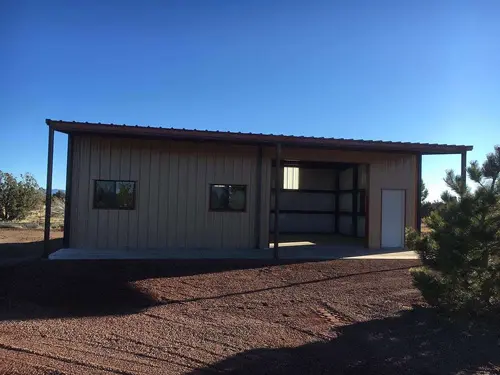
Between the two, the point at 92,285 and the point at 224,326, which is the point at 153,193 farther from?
the point at 224,326

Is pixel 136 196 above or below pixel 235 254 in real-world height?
above

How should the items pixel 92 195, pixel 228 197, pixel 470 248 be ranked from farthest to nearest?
pixel 228 197 < pixel 92 195 < pixel 470 248

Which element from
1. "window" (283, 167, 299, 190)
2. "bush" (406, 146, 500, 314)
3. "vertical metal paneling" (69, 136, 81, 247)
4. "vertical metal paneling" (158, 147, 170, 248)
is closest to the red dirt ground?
"bush" (406, 146, 500, 314)

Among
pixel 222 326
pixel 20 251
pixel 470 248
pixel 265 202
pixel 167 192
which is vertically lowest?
pixel 222 326

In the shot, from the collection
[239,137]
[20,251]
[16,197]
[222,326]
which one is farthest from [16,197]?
[222,326]

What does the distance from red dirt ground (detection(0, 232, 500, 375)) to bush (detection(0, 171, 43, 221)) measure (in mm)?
16847

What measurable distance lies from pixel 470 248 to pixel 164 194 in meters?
9.38

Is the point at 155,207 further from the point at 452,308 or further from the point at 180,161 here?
the point at 452,308

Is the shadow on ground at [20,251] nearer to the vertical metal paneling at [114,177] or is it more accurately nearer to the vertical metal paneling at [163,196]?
the vertical metal paneling at [114,177]

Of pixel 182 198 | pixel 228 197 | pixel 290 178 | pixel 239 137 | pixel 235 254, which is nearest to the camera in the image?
pixel 239 137

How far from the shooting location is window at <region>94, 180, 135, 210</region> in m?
13.2

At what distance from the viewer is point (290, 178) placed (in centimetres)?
2059

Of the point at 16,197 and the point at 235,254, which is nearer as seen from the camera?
the point at 235,254

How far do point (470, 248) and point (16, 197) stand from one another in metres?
24.7
